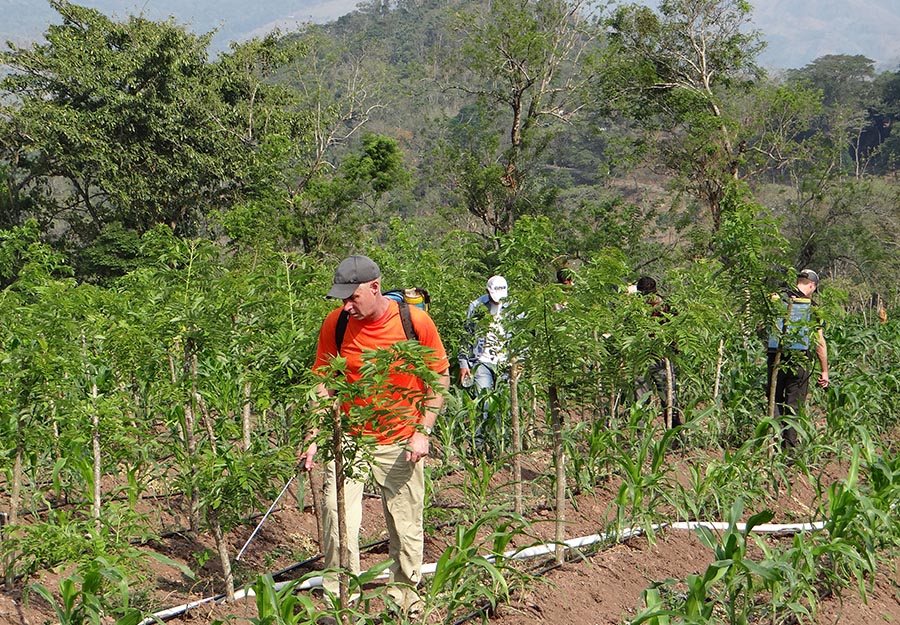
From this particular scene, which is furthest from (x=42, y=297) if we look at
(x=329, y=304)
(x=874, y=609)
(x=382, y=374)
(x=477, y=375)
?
(x=874, y=609)

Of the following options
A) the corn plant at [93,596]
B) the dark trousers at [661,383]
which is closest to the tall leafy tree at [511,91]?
the dark trousers at [661,383]

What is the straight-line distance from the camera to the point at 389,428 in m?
3.78

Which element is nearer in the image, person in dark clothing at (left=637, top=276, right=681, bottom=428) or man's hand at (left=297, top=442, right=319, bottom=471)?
man's hand at (left=297, top=442, right=319, bottom=471)

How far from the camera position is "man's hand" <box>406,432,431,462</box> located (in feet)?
13.0

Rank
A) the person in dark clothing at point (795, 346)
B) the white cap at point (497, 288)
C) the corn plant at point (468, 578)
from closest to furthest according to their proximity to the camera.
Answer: the corn plant at point (468, 578), the person in dark clothing at point (795, 346), the white cap at point (497, 288)

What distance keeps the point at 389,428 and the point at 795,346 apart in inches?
171

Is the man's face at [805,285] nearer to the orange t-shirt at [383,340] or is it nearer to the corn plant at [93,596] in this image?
the orange t-shirt at [383,340]

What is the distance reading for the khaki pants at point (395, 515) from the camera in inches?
166

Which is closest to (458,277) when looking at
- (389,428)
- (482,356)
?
(482,356)

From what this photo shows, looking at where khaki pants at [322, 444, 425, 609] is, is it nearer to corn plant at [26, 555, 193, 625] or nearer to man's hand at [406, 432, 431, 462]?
man's hand at [406, 432, 431, 462]

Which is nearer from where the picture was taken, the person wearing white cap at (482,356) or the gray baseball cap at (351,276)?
the gray baseball cap at (351,276)

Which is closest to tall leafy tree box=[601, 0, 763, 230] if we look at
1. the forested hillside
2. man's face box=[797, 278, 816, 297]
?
the forested hillside

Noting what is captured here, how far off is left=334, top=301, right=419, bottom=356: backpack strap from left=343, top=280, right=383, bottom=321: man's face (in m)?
0.09

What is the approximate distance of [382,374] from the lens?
3.33m
